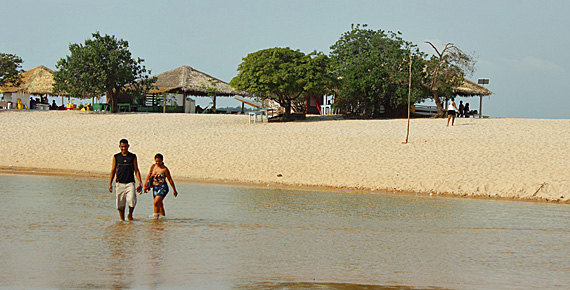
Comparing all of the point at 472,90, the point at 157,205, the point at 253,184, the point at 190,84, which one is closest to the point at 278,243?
the point at 157,205

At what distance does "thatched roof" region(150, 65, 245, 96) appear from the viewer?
39.2 metres

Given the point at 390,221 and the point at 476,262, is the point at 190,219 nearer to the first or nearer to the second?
the point at 390,221

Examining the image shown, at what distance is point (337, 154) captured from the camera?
19.0m

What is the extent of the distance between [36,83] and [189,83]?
11.1 m

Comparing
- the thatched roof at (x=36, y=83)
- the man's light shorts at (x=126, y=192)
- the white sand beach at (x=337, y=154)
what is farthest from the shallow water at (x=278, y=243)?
the thatched roof at (x=36, y=83)

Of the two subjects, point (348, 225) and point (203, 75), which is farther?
point (203, 75)

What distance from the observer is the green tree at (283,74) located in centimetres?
2822

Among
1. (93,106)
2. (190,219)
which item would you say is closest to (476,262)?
(190,219)

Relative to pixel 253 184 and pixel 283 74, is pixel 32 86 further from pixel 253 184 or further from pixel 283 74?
pixel 253 184

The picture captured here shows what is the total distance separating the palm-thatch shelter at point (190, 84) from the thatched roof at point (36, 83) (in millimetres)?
7743

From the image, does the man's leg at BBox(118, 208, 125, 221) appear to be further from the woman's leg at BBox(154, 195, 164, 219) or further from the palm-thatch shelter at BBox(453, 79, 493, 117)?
the palm-thatch shelter at BBox(453, 79, 493, 117)

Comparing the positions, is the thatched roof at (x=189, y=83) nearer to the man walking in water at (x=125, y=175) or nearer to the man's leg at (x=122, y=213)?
the man's leg at (x=122, y=213)

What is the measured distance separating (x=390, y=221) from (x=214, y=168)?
791cm

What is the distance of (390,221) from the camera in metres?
10.6
